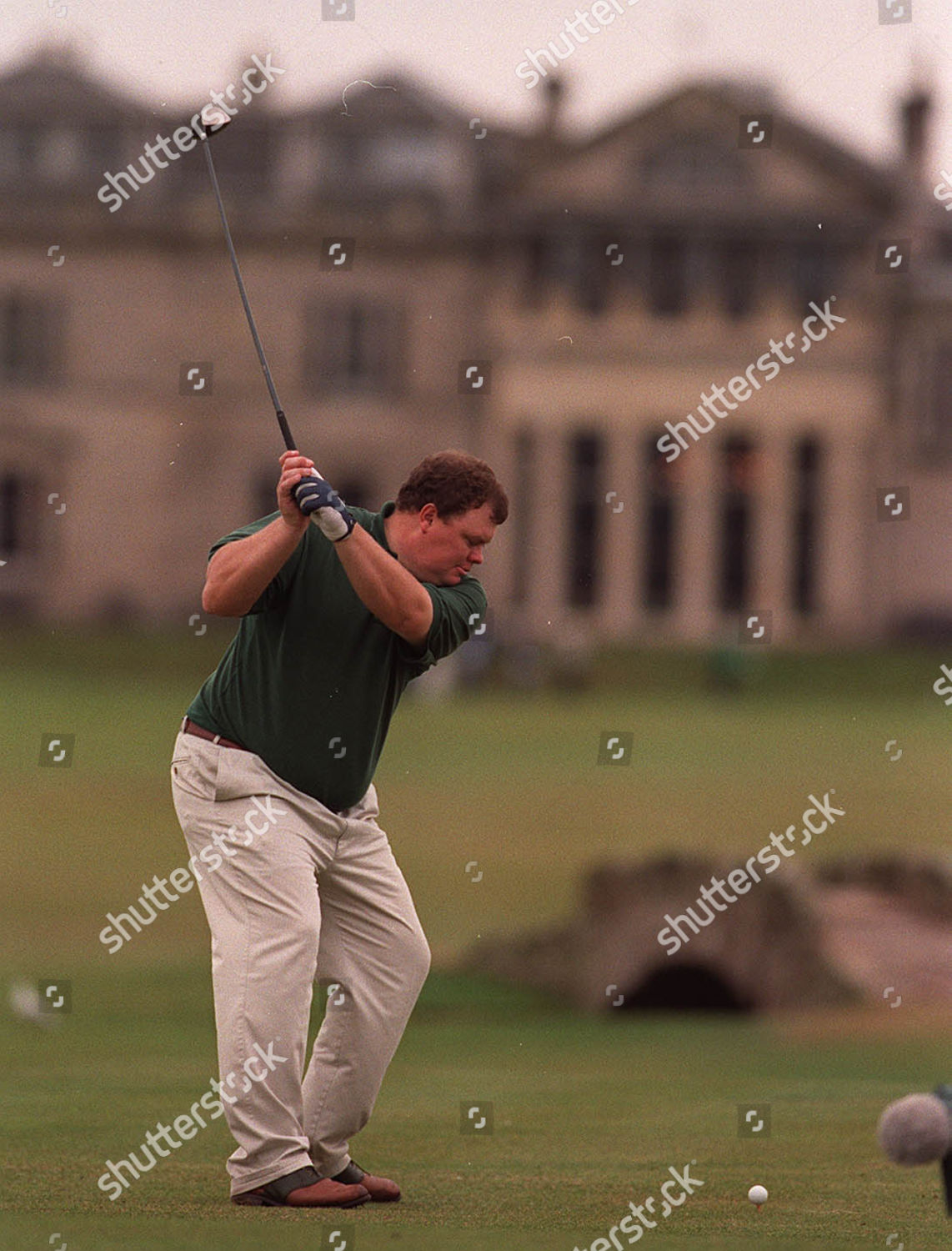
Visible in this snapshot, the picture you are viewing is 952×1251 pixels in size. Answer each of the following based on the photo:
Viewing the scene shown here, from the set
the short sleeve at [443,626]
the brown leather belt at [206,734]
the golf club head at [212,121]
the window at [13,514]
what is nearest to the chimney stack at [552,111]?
the window at [13,514]

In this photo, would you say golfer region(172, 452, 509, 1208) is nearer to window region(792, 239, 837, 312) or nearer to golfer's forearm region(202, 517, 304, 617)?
golfer's forearm region(202, 517, 304, 617)

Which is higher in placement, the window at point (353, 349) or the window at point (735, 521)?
the window at point (353, 349)

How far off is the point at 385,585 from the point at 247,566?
0.29 m

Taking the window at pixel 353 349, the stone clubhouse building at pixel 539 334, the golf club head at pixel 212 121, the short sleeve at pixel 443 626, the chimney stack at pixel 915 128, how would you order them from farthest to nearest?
1. the chimney stack at pixel 915 128
2. the window at pixel 353 349
3. the stone clubhouse building at pixel 539 334
4. the golf club head at pixel 212 121
5. the short sleeve at pixel 443 626

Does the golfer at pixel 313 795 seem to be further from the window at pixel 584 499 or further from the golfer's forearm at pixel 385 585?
the window at pixel 584 499

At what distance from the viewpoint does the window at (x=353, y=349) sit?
41.7 m

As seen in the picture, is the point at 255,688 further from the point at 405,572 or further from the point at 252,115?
the point at 252,115

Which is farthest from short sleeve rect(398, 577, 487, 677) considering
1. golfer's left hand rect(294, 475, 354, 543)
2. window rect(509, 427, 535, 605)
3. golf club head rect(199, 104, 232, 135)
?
window rect(509, 427, 535, 605)

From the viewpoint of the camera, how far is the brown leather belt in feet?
17.0

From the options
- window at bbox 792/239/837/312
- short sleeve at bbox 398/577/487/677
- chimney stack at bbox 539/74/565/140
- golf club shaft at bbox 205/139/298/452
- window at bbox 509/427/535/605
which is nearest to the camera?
short sleeve at bbox 398/577/487/677

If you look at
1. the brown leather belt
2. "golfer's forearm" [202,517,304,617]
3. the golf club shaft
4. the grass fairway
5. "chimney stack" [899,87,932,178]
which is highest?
"chimney stack" [899,87,932,178]

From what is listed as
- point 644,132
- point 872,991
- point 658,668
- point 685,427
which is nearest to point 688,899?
point 872,991

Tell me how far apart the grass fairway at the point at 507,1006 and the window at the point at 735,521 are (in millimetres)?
5019

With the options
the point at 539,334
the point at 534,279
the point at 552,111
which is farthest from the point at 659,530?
the point at 552,111
